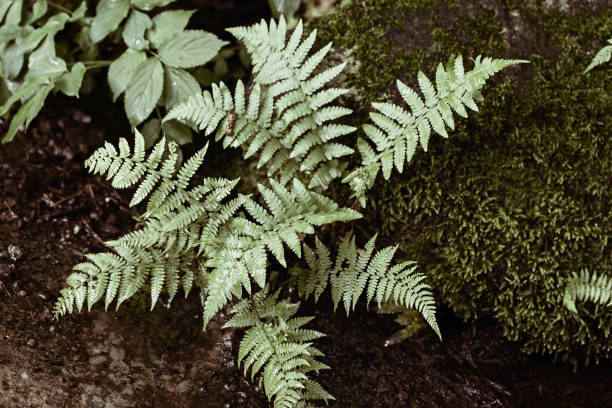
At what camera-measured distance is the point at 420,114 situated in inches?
119

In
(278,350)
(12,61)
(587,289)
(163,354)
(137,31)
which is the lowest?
(163,354)

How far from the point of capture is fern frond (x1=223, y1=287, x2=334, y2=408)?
2.59 metres

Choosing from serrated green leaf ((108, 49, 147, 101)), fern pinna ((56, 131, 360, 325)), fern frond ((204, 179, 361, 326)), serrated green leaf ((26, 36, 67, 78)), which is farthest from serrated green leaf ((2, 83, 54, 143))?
fern frond ((204, 179, 361, 326))

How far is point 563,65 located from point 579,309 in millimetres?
1602

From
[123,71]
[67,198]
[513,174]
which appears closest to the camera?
[513,174]

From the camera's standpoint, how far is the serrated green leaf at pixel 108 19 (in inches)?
135

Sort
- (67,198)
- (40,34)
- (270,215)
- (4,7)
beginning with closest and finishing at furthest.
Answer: (270,215)
(40,34)
(4,7)
(67,198)

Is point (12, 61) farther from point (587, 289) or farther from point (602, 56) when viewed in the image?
point (587, 289)

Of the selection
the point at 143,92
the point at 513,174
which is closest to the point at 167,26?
the point at 143,92

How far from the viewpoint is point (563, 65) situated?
3332 millimetres

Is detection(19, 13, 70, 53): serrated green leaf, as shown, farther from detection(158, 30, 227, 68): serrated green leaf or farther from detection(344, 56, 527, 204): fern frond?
detection(344, 56, 527, 204): fern frond

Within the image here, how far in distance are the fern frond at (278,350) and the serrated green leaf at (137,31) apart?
188 centimetres

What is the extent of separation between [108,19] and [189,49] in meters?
0.62

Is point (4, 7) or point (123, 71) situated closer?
point (123, 71)
